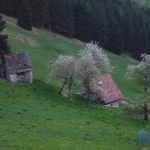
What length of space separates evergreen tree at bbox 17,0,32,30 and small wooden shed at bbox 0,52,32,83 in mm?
37032

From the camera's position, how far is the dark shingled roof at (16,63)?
50.5 m

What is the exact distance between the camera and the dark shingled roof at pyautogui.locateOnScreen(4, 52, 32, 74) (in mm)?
50500

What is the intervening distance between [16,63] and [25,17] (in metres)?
39.5

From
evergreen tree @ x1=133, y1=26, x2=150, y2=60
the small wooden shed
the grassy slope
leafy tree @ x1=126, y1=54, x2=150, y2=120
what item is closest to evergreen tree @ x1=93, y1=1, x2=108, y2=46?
evergreen tree @ x1=133, y1=26, x2=150, y2=60

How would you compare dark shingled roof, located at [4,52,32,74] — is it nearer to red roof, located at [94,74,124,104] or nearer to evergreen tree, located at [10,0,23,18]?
red roof, located at [94,74,124,104]

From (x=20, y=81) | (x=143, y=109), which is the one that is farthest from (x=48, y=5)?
(x=143, y=109)

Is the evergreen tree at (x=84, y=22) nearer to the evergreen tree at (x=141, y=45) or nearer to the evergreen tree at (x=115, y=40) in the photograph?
the evergreen tree at (x=115, y=40)

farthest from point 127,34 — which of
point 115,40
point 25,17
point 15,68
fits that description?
point 15,68

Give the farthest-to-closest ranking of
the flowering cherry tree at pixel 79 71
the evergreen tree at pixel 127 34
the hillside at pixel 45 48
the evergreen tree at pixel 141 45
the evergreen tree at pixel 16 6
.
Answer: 1. the evergreen tree at pixel 127 34
2. the evergreen tree at pixel 141 45
3. the evergreen tree at pixel 16 6
4. the hillside at pixel 45 48
5. the flowering cherry tree at pixel 79 71

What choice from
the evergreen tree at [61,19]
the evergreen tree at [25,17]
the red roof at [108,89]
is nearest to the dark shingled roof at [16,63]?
the red roof at [108,89]

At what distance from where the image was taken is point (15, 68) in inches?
1997

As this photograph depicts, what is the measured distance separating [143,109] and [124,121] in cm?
475

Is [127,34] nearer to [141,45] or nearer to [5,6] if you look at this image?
[141,45]

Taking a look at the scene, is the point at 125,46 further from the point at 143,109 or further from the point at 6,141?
the point at 6,141
